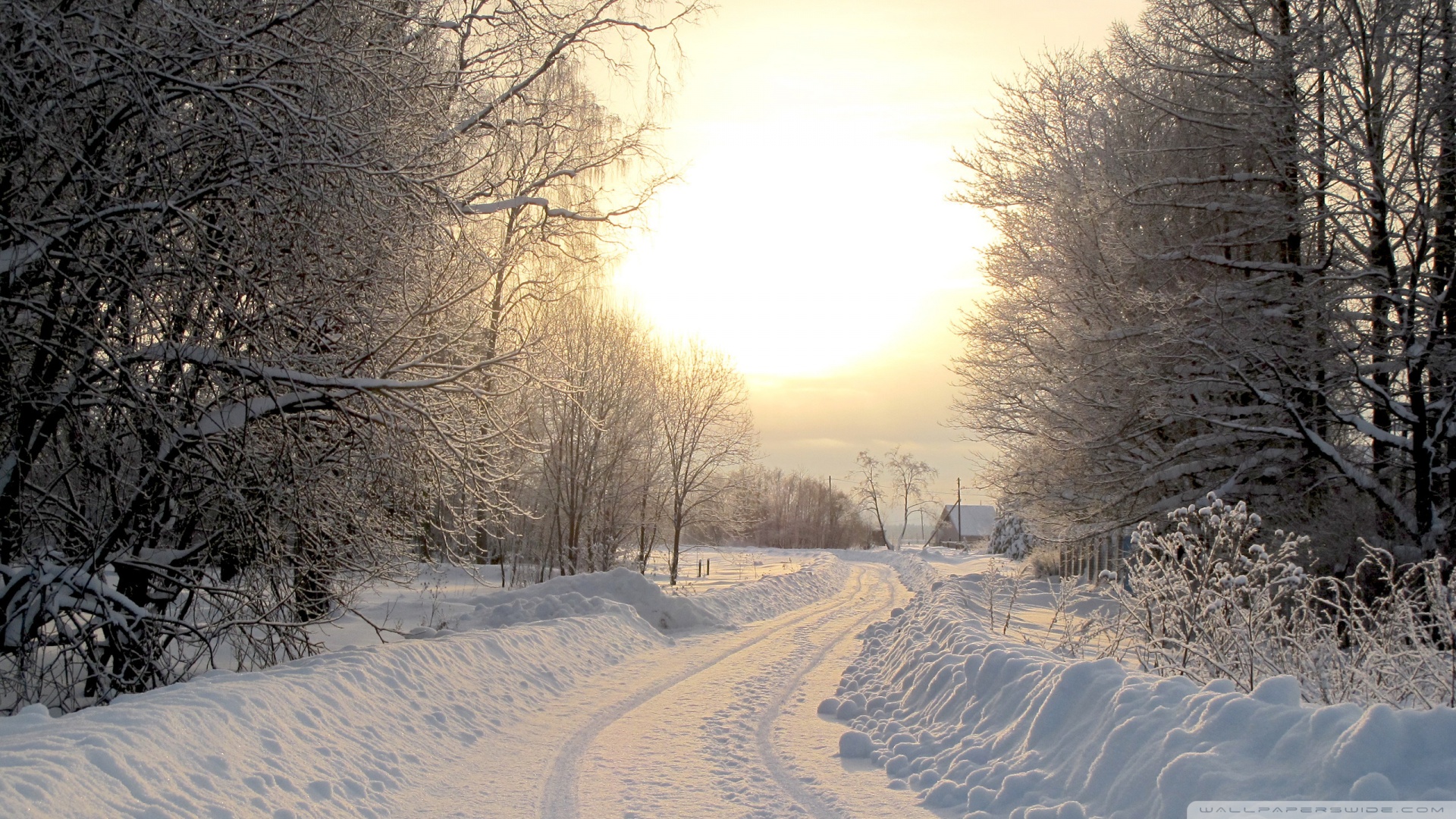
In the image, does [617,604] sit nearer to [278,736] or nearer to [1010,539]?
[278,736]

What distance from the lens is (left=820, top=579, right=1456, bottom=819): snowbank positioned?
3785 mm

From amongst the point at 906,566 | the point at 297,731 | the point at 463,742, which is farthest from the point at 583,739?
the point at 906,566

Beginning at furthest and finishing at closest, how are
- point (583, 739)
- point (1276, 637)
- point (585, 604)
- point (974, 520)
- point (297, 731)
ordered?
1. point (974, 520)
2. point (585, 604)
3. point (583, 739)
4. point (1276, 637)
5. point (297, 731)

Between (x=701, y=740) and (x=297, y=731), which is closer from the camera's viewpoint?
(x=297, y=731)

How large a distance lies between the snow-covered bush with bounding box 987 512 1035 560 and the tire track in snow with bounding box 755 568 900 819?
33.3 m

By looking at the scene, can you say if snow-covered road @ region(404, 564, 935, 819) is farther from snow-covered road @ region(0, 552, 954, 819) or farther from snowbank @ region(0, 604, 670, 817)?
snowbank @ region(0, 604, 670, 817)

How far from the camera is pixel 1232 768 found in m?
4.10

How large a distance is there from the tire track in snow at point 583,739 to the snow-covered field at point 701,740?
0.03m

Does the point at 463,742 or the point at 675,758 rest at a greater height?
the point at 675,758

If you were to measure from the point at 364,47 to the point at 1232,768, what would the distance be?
26.9 ft

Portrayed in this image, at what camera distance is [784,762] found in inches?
262

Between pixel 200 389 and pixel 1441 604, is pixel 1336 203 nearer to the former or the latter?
pixel 1441 604

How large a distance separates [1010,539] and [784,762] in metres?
46.8

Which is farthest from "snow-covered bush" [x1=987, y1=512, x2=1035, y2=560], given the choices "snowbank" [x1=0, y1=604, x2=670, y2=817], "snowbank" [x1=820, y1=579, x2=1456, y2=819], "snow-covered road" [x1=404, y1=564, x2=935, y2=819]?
"snowbank" [x1=0, y1=604, x2=670, y2=817]
